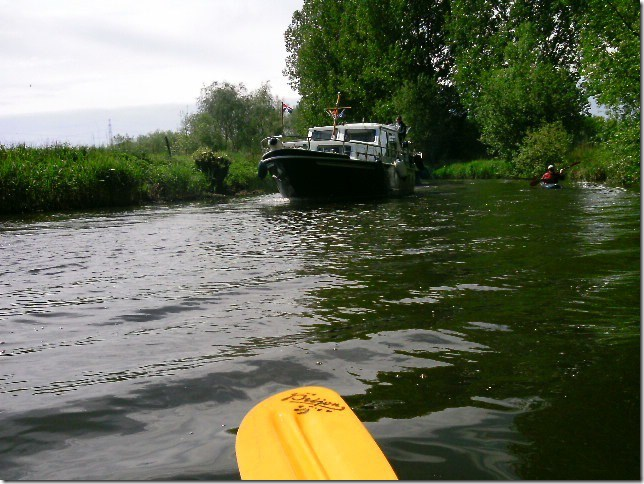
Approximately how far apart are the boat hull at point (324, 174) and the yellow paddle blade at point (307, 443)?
570 inches

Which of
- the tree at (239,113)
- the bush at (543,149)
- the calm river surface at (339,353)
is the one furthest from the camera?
the tree at (239,113)

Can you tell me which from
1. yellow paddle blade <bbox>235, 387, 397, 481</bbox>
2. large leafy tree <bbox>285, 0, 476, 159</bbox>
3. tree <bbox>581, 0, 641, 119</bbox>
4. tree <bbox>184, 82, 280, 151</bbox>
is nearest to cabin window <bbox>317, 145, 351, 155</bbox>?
tree <bbox>581, 0, 641, 119</bbox>

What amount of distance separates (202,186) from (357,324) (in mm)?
19283

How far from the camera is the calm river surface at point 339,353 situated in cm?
252

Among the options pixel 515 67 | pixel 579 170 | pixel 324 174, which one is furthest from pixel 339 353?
pixel 515 67

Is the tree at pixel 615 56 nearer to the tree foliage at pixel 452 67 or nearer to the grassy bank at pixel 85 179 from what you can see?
the tree foliage at pixel 452 67

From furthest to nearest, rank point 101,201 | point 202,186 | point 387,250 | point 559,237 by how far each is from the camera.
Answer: point 202,186
point 101,201
point 559,237
point 387,250

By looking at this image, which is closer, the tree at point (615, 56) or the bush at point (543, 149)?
the tree at point (615, 56)

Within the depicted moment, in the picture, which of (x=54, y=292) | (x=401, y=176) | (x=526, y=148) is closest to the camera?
(x=54, y=292)

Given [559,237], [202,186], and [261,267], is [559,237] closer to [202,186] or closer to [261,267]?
[261,267]

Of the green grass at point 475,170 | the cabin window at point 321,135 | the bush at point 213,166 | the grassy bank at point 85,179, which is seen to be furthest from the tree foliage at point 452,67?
the grassy bank at point 85,179

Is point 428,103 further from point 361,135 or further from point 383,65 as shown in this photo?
point 361,135

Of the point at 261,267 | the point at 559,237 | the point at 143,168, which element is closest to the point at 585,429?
the point at 261,267

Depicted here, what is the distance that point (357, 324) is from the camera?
4.41 metres
